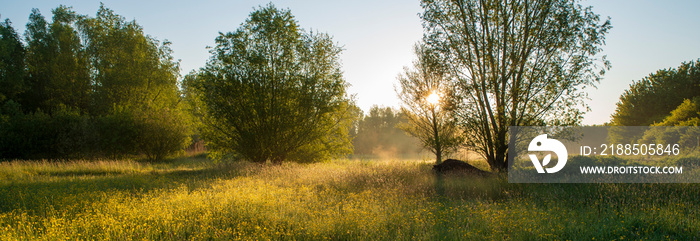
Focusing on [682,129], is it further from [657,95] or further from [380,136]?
[380,136]

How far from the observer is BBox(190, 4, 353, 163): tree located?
57.0ft

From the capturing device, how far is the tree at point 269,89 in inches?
684

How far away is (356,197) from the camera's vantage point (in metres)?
8.46

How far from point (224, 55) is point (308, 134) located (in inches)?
223

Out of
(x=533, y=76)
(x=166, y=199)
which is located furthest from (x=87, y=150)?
(x=533, y=76)

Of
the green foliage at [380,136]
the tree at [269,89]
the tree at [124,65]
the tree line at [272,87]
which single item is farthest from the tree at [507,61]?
the green foliage at [380,136]

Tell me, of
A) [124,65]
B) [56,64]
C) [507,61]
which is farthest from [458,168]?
[56,64]

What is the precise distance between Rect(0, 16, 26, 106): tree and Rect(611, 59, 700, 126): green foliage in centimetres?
5900

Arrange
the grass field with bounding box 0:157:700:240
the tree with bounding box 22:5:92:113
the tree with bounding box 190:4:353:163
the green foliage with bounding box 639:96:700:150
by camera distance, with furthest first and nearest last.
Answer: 1. the tree with bounding box 22:5:92:113
2. the green foliage with bounding box 639:96:700:150
3. the tree with bounding box 190:4:353:163
4. the grass field with bounding box 0:157:700:240

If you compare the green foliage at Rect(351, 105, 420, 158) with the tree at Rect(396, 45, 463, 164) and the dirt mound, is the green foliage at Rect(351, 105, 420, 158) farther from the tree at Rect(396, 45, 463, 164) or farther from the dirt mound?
the dirt mound

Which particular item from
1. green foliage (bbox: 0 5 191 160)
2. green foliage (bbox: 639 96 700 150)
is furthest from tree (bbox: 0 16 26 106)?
green foliage (bbox: 639 96 700 150)

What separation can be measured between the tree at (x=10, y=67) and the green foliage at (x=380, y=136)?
139 ft

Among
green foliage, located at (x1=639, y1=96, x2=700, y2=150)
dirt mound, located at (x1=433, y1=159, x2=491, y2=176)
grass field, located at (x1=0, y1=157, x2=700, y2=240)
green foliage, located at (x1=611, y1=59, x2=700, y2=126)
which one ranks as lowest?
grass field, located at (x1=0, y1=157, x2=700, y2=240)

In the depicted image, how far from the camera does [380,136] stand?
68250mm
